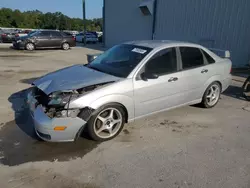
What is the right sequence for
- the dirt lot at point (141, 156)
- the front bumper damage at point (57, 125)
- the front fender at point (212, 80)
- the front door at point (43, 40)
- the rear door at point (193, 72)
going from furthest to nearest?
the front door at point (43, 40), the front fender at point (212, 80), the rear door at point (193, 72), the front bumper damage at point (57, 125), the dirt lot at point (141, 156)

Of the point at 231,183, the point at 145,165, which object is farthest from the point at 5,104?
the point at 231,183

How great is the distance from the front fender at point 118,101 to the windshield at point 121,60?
1.28 ft

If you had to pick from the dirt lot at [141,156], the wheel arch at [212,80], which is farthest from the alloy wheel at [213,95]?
the dirt lot at [141,156]

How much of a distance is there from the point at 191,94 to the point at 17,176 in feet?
10.8

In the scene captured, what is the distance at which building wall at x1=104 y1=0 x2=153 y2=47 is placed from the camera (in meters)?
15.4

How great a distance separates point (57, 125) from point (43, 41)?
587 inches

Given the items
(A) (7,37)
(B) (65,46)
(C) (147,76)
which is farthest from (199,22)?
(A) (7,37)

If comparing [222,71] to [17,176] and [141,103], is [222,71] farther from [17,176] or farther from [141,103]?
[17,176]

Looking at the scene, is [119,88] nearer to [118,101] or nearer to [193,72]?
[118,101]

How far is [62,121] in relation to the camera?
9.41 feet

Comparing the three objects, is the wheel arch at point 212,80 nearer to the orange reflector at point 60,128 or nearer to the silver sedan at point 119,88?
the silver sedan at point 119,88

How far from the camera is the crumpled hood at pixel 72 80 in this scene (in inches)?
124

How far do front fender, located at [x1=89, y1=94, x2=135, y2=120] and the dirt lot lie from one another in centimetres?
46

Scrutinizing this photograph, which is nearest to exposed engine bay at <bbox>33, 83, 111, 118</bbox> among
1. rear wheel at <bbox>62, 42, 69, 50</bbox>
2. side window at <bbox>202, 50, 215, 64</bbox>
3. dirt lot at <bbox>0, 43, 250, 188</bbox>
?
dirt lot at <bbox>0, 43, 250, 188</bbox>
